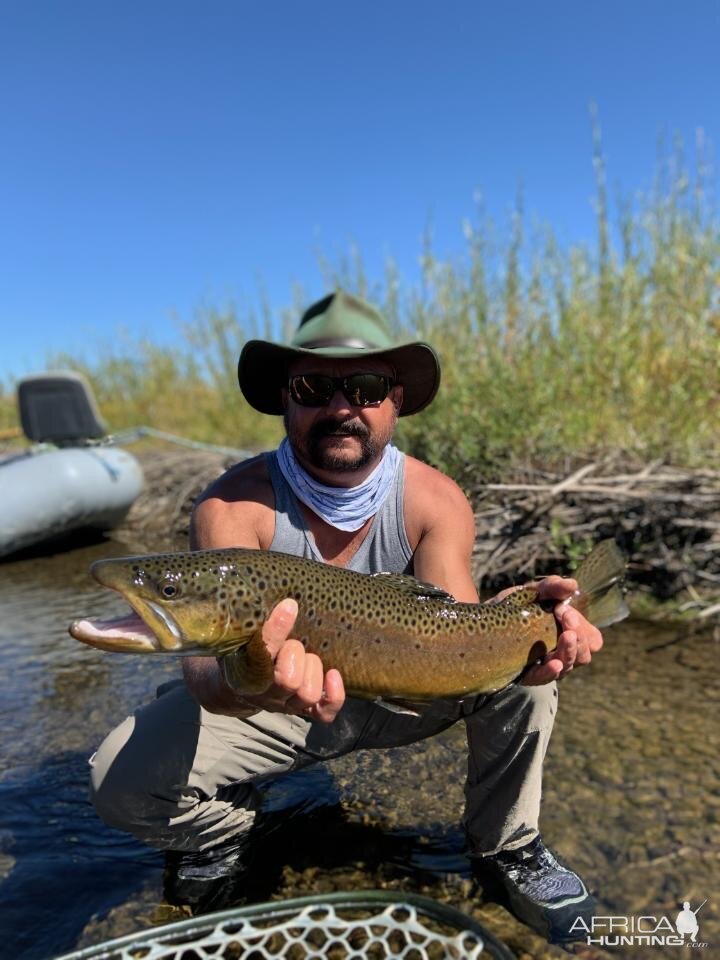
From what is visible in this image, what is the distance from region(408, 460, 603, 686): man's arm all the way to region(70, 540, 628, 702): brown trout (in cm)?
7

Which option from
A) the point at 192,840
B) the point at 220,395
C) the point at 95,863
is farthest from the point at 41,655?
the point at 220,395

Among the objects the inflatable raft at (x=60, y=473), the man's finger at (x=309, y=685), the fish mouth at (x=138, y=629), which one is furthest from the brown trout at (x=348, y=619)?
the inflatable raft at (x=60, y=473)

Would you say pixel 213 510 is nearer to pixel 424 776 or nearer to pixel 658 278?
pixel 424 776

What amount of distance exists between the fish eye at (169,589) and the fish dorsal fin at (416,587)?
0.74m

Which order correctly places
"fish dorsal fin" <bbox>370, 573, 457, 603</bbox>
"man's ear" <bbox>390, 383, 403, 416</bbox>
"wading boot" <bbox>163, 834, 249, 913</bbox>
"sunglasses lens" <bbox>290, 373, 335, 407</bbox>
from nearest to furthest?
"fish dorsal fin" <bbox>370, 573, 457, 603</bbox>
"wading boot" <bbox>163, 834, 249, 913</bbox>
"sunglasses lens" <bbox>290, 373, 335, 407</bbox>
"man's ear" <bbox>390, 383, 403, 416</bbox>

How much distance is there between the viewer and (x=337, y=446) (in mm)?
3078

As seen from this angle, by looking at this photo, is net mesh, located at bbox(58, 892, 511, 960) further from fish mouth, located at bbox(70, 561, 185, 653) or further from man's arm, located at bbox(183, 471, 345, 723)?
fish mouth, located at bbox(70, 561, 185, 653)

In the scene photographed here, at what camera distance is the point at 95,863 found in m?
3.23

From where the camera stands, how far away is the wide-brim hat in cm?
309

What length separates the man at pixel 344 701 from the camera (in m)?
2.78

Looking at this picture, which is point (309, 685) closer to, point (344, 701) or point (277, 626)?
point (277, 626)

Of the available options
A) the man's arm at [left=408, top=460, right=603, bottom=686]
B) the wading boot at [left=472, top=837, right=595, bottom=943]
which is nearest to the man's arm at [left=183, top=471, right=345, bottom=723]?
the man's arm at [left=408, top=460, right=603, bottom=686]

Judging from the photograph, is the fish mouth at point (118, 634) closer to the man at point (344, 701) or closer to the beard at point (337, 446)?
the man at point (344, 701)

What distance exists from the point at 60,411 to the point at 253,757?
8509 millimetres
